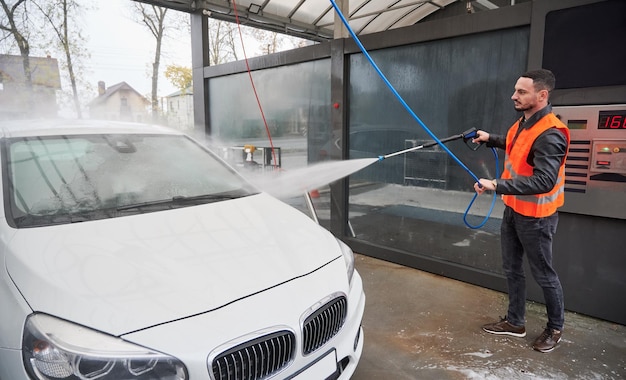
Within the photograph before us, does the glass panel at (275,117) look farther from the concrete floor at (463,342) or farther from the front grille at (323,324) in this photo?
the front grille at (323,324)

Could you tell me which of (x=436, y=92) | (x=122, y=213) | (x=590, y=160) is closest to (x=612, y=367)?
(x=590, y=160)

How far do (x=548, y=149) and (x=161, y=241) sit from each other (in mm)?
2397

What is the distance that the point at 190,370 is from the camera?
1.36 m

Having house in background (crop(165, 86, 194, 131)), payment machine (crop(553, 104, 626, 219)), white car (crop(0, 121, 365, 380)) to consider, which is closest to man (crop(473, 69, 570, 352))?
payment machine (crop(553, 104, 626, 219))

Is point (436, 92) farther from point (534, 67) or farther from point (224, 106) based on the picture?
point (224, 106)

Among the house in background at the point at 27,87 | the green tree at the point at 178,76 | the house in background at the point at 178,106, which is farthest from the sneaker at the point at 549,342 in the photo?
the green tree at the point at 178,76

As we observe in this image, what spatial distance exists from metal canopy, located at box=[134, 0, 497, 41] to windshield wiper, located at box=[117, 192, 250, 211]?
3510mm

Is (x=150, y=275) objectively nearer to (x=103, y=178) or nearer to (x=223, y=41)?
(x=103, y=178)

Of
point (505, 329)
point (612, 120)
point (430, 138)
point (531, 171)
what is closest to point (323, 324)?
point (531, 171)

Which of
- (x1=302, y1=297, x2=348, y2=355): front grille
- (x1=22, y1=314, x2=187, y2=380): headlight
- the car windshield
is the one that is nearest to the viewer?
(x1=22, y1=314, x2=187, y2=380): headlight

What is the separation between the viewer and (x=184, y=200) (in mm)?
2457

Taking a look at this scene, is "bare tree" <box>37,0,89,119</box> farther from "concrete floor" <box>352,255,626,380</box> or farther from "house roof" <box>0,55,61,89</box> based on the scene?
"concrete floor" <box>352,255,626,380</box>

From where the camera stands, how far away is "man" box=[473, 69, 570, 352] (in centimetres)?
244

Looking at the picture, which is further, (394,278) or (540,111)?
(394,278)
